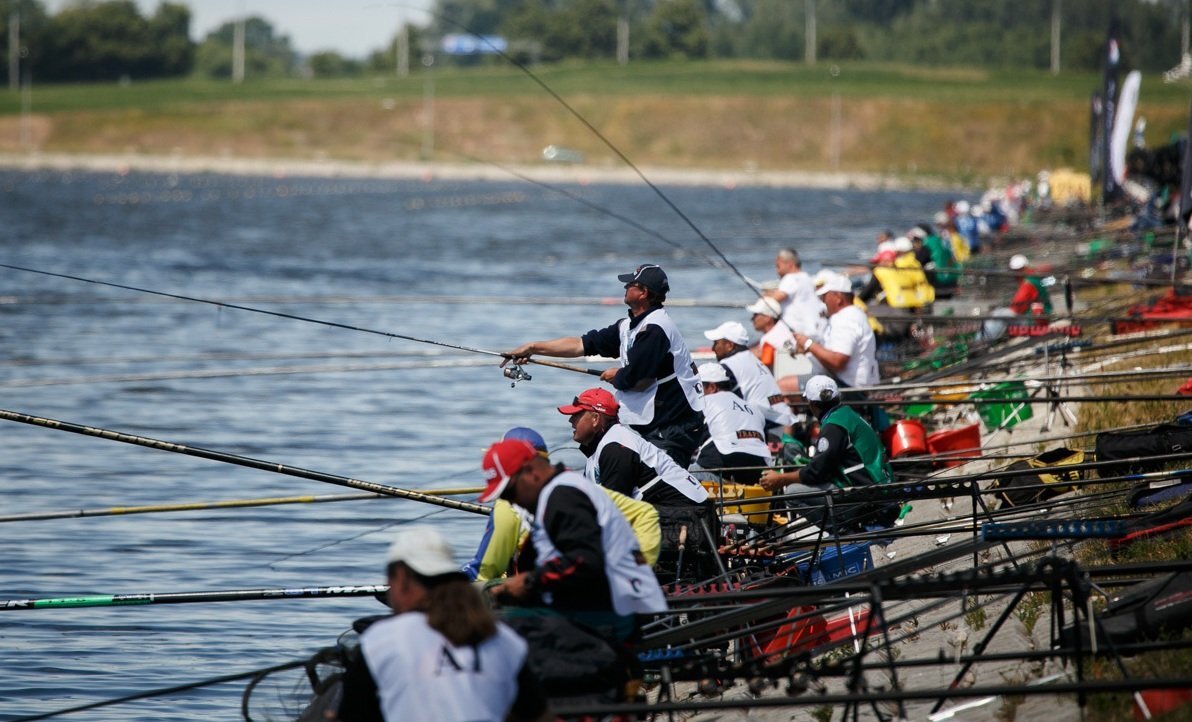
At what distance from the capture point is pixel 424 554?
5910mm

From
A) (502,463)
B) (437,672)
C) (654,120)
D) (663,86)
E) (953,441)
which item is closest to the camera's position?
(437,672)

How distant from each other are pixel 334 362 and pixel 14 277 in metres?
17.4

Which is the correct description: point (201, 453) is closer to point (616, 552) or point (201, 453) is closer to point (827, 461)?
point (616, 552)

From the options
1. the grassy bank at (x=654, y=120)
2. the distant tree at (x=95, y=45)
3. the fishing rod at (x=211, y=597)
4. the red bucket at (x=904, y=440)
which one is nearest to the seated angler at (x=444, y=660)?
the fishing rod at (x=211, y=597)

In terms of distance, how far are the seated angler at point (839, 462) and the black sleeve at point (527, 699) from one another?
5551 mm

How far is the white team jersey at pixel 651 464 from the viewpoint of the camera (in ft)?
31.5

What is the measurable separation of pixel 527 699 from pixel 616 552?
1265 millimetres

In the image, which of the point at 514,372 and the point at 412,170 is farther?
the point at 412,170

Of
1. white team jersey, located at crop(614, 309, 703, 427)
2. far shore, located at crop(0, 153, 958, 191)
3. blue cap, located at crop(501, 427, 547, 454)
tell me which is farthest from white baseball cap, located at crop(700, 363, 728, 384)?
far shore, located at crop(0, 153, 958, 191)

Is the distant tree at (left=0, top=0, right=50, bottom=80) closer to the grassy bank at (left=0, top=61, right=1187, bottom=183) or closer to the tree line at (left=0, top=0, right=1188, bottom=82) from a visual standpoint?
the tree line at (left=0, top=0, right=1188, bottom=82)

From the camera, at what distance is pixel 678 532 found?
9719 mm

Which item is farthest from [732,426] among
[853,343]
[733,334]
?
[853,343]

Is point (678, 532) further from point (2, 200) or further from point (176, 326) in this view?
point (2, 200)

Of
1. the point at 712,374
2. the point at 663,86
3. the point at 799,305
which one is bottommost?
the point at 712,374
